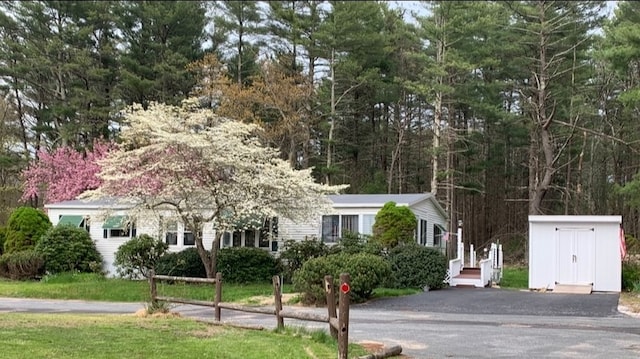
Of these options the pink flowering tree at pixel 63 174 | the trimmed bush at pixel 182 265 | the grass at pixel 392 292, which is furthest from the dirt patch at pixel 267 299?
the pink flowering tree at pixel 63 174

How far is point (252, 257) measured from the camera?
23.0m

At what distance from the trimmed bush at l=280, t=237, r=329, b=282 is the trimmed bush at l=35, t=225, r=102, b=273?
7.51 meters

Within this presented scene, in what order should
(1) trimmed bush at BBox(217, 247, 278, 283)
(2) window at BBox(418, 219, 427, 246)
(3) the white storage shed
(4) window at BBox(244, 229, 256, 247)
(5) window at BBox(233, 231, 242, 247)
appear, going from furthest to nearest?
(2) window at BBox(418, 219, 427, 246) → (5) window at BBox(233, 231, 242, 247) → (4) window at BBox(244, 229, 256, 247) → (1) trimmed bush at BBox(217, 247, 278, 283) → (3) the white storage shed

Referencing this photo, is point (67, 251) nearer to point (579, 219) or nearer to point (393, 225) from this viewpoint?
point (393, 225)

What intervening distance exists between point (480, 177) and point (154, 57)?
20749 millimetres

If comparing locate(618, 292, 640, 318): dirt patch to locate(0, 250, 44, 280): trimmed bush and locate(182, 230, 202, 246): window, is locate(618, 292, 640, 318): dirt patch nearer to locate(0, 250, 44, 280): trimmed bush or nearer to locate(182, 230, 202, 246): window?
locate(182, 230, 202, 246): window

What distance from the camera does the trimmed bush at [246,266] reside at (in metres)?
22.7

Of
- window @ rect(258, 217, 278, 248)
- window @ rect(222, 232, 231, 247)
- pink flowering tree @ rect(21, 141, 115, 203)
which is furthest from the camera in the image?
pink flowering tree @ rect(21, 141, 115, 203)

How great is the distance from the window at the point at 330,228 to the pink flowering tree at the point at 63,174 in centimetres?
1533

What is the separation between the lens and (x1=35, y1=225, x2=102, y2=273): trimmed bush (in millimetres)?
23984

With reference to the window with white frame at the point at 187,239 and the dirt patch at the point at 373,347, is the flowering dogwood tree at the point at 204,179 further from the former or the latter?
the dirt patch at the point at 373,347

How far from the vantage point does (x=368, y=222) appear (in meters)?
23.5

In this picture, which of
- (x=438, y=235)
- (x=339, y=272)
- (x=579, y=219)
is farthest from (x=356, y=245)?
(x=438, y=235)

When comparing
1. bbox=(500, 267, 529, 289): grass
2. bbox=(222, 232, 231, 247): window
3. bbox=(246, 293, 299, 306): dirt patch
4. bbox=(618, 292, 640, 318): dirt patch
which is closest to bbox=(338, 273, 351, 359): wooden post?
bbox=(618, 292, 640, 318): dirt patch
